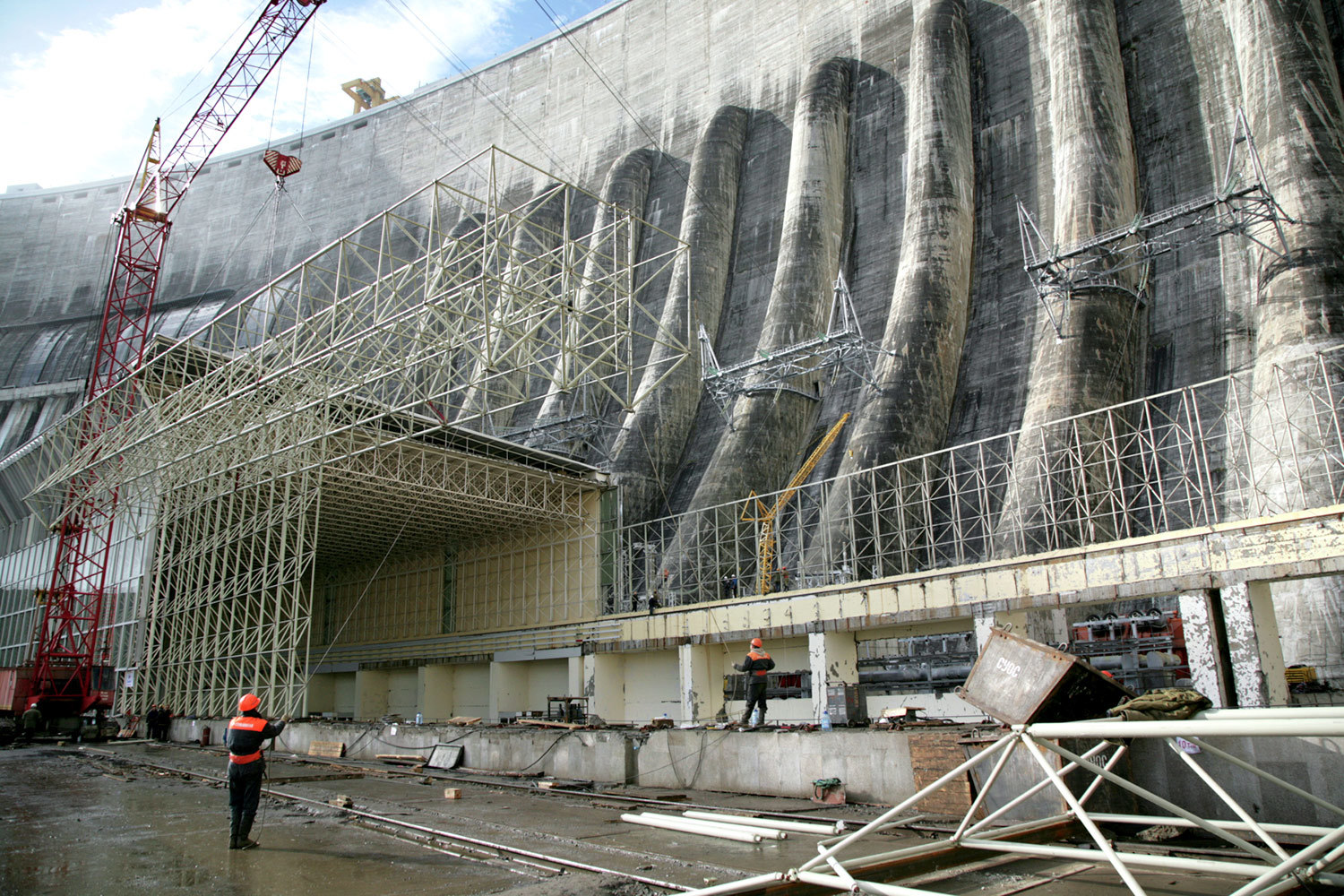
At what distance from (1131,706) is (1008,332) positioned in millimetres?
26240

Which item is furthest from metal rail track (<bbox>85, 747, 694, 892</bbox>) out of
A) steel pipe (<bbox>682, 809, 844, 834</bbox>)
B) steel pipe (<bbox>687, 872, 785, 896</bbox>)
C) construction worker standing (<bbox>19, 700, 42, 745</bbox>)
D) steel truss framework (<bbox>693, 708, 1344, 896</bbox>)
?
construction worker standing (<bbox>19, 700, 42, 745</bbox>)

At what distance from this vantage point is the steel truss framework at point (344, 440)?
19339mm

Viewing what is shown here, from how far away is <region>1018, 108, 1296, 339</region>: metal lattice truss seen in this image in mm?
24531

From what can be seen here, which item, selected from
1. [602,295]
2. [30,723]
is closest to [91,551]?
[30,723]

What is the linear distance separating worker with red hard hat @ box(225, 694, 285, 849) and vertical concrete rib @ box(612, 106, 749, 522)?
2550 cm

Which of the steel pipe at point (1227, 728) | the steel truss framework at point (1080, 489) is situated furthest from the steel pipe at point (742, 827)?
the steel truss framework at point (1080, 489)

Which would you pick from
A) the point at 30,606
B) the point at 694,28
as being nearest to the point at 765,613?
the point at 30,606

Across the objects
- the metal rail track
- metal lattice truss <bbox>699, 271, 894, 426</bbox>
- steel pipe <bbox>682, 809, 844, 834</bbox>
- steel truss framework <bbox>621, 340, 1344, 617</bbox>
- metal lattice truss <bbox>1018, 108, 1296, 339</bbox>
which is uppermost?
metal lattice truss <bbox>1018, 108, 1296, 339</bbox>

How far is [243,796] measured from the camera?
8375mm

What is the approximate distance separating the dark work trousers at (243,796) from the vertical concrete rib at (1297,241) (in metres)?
20.9

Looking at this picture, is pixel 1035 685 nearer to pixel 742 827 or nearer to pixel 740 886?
pixel 742 827

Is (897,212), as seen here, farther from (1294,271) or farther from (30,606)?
(30,606)

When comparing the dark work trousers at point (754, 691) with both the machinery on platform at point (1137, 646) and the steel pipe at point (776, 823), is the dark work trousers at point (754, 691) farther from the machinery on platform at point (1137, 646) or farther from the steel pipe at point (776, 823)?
the machinery on platform at point (1137, 646)

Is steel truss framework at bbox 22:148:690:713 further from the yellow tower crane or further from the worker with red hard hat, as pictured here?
the worker with red hard hat
